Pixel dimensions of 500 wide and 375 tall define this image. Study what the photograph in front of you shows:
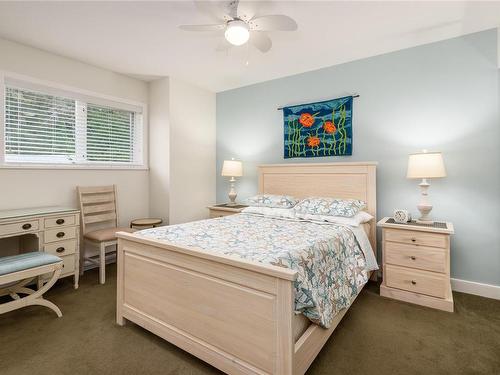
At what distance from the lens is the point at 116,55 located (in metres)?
3.12

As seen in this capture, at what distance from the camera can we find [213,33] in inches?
104

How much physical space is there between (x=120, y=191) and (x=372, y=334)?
335 centimetres

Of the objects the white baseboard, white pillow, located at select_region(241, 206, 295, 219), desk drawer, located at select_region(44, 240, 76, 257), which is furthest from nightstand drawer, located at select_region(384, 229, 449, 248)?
desk drawer, located at select_region(44, 240, 76, 257)

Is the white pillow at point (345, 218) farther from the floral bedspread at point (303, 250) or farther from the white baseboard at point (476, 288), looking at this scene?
the white baseboard at point (476, 288)

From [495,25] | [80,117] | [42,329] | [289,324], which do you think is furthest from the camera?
[80,117]

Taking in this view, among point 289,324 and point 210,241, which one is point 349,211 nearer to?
point 210,241

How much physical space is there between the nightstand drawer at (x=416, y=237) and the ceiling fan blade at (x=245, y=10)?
2.27 metres

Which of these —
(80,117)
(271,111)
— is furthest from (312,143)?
(80,117)

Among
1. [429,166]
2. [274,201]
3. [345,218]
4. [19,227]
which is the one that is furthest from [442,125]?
[19,227]

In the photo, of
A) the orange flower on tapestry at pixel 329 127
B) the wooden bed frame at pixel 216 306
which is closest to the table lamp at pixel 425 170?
the orange flower on tapestry at pixel 329 127

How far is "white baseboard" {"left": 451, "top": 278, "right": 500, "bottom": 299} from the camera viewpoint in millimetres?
2549

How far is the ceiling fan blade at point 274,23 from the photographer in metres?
2.01

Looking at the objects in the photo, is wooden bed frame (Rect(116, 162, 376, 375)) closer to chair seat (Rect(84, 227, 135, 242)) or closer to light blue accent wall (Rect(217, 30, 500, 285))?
chair seat (Rect(84, 227, 135, 242))

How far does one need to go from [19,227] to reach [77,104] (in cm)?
164
